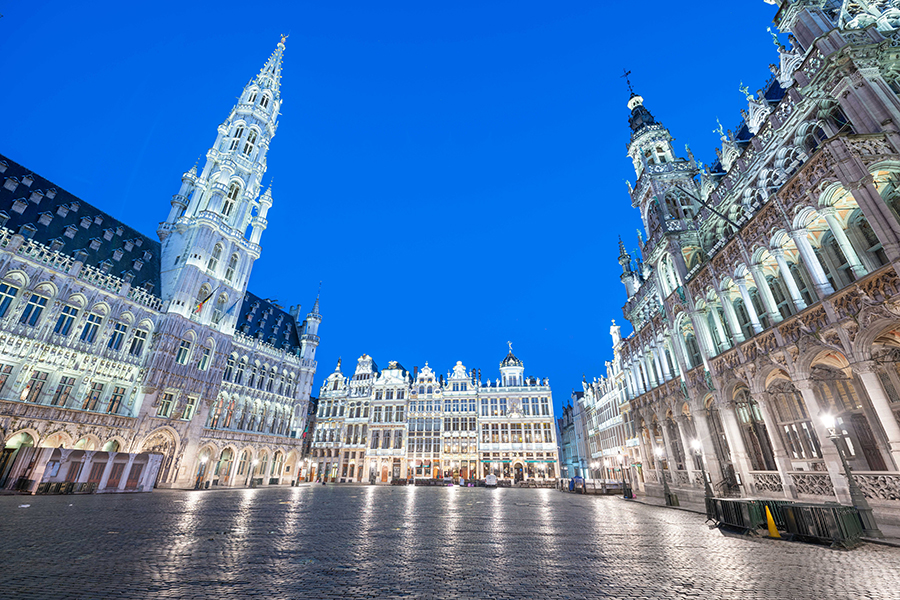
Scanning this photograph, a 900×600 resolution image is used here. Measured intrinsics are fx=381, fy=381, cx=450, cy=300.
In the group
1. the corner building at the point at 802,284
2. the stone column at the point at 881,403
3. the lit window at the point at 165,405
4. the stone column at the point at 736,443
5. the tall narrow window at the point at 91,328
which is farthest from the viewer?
the lit window at the point at 165,405

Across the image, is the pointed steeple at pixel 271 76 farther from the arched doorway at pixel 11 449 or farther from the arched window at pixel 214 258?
the arched doorway at pixel 11 449

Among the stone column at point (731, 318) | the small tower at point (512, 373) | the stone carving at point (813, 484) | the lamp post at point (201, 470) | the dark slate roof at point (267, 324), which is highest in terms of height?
the dark slate roof at point (267, 324)

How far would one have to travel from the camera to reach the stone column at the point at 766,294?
57.2 ft

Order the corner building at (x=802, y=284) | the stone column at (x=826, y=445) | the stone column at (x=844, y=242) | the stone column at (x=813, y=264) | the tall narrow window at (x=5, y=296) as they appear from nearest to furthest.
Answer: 1. the corner building at (x=802, y=284)
2. the stone column at (x=844, y=242)
3. the stone column at (x=826, y=445)
4. the stone column at (x=813, y=264)
5. the tall narrow window at (x=5, y=296)

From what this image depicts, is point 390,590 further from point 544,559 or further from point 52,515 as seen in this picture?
point 52,515

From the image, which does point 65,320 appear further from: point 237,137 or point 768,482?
point 768,482

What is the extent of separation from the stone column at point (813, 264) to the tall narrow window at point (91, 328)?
4830cm

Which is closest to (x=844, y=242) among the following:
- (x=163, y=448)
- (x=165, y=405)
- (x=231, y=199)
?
(x=165, y=405)

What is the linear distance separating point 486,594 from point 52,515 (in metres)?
16.3

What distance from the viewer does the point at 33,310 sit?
96.8 ft

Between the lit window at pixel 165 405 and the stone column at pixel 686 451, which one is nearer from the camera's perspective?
the stone column at pixel 686 451

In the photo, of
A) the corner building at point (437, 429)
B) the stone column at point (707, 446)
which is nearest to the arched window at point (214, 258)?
the corner building at point (437, 429)

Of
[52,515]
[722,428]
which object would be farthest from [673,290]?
[52,515]

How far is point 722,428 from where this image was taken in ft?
71.9
